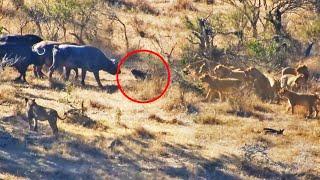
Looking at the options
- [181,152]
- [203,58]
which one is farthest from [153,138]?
[203,58]

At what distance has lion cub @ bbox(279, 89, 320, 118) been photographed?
16156 millimetres

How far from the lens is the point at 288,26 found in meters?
24.7

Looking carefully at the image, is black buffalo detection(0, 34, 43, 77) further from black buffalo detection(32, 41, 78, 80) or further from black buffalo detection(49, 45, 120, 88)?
black buffalo detection(49, 45, 120, 88)

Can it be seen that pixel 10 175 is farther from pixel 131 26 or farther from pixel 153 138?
pixel 131 26

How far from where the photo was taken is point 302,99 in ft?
53.2

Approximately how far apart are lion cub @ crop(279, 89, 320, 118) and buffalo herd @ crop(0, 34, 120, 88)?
4.95 metres

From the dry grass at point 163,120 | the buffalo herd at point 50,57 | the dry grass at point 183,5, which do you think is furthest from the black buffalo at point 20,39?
the dry grass at point 183,5

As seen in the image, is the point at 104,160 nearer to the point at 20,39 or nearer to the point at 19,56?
the point at 19,56

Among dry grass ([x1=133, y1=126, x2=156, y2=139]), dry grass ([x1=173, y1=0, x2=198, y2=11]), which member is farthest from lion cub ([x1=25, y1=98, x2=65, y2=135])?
dry grass ([x1=173, y1=0, x2=198, y2=11])

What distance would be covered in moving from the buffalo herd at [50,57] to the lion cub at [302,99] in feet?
16.2

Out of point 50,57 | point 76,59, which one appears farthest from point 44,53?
point 76,59

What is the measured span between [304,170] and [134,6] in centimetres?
1628

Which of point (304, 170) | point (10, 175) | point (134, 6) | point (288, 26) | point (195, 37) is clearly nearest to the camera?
point (10, 175)

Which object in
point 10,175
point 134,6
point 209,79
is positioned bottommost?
point 10,175
